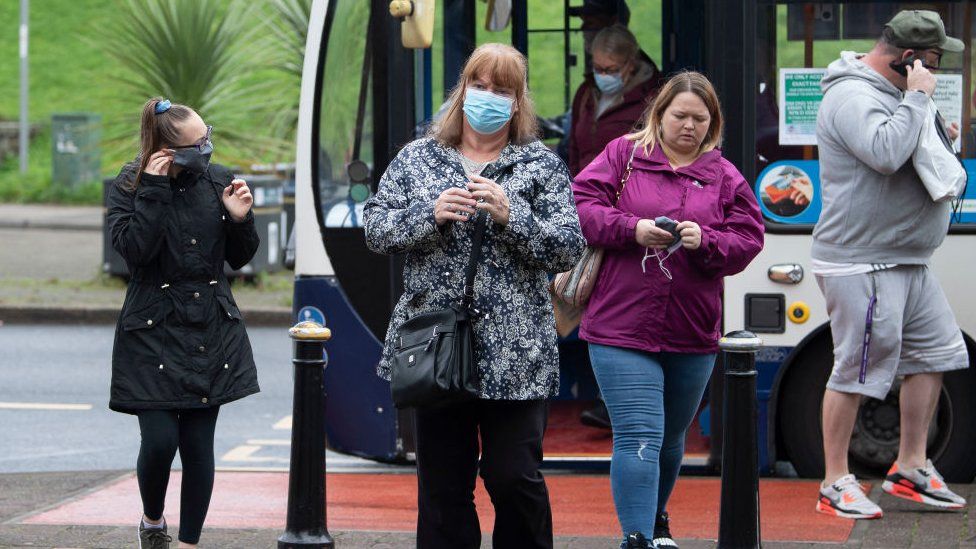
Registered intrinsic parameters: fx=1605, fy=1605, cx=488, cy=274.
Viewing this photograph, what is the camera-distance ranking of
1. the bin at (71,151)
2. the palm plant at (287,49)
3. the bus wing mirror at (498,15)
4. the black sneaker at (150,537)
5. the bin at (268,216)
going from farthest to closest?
the bin at (71,151) → the palm plant at (287,49) → the bin at (268,216) → the bus wing mirror at (498,15) → the black sneaker at (150,537)

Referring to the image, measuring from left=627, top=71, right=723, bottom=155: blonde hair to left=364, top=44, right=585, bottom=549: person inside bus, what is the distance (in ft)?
2.40

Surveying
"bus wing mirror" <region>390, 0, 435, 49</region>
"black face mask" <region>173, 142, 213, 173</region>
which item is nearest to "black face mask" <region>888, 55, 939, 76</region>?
"bus wing mirror" <region>390, 0, 435, 49</region>

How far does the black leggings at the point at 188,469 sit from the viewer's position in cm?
501

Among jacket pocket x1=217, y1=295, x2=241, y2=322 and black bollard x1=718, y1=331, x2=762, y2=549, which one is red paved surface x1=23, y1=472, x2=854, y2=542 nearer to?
black bollard x1=718, y1=331, x2=762, y2=549

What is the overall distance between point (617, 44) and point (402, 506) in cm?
227

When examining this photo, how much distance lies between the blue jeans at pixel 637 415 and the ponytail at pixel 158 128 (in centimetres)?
147

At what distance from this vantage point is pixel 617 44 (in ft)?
23.4

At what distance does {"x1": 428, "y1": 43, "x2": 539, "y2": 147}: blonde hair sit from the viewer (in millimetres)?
4414

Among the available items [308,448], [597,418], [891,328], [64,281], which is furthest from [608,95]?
[64,281]

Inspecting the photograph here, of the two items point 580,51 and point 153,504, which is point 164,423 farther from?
point 580,51

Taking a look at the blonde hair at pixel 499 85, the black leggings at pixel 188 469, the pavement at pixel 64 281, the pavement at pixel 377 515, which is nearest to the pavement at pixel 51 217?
the pavement at pixel 64 281

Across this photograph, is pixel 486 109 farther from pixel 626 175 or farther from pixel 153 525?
pixel 153 525

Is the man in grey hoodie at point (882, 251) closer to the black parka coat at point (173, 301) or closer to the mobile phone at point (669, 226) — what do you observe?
the mobile phone at point (669, 226)

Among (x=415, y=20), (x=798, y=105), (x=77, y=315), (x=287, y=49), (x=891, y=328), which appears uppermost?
(x=287, y=49)
